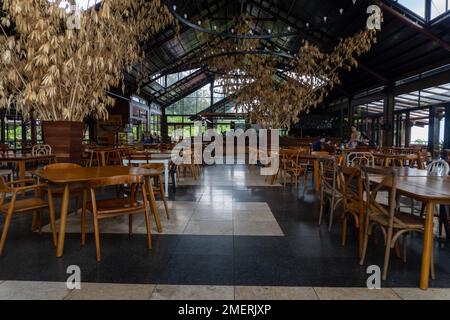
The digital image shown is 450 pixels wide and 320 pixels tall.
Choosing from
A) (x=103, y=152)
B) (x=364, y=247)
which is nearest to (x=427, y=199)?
(x=364, y=247)

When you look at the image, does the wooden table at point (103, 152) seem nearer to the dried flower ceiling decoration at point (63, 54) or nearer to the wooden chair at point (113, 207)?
the dried flower ceiling decoration at point (63, 54)

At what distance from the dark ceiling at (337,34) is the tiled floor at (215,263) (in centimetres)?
344

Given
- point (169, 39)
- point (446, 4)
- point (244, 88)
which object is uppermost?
point (169, 39)

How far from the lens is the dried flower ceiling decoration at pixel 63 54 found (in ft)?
10.9

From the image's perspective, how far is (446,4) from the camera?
685 centimetres

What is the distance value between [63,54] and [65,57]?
95 millimetres

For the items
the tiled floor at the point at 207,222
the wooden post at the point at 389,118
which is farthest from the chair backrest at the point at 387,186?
the wooden post at the point at 389,118

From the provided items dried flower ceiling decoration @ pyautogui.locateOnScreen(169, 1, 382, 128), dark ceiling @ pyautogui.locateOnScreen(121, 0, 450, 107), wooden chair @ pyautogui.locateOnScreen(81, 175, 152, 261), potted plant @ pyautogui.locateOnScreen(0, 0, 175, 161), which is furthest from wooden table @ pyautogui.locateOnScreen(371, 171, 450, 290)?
dried flower ceiling decoration @ pyautogui.locateOnScreen(169, 1, 382, 128)

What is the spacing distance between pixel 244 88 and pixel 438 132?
6.54 metres

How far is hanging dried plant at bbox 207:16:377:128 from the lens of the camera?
6.85 metres

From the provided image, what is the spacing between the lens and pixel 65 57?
11.6 feet

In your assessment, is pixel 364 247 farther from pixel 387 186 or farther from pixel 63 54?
pixel 63 54
